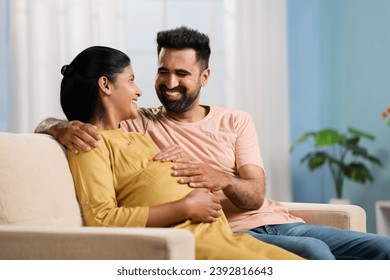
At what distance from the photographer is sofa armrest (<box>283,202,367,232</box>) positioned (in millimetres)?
2789

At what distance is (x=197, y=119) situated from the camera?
2.82m

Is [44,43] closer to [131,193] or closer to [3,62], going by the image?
[3,62]

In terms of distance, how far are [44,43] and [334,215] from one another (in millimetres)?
2891

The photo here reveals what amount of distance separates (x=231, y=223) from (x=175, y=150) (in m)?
0.37

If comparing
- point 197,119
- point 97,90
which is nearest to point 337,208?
point 197,119

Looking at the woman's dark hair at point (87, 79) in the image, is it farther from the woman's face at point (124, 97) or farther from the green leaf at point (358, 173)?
the green leaf at point (358, 173)

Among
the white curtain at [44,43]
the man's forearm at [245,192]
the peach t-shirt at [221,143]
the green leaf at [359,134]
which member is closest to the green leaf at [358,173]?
the green leaf at [359,134]

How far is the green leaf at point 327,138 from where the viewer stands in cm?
533

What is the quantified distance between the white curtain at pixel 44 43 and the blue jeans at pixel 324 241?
110 inches

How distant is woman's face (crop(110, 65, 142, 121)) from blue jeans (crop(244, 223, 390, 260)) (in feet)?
1.98

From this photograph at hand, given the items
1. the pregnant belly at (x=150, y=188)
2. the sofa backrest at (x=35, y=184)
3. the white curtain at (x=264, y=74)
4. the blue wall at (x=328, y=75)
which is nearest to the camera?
the sofa backrest at (x=35, y=184)

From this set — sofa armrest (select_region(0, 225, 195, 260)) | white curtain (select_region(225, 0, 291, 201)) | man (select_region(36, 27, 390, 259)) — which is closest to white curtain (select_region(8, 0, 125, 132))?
white curtain (select_region(225, 0, 291, 201))

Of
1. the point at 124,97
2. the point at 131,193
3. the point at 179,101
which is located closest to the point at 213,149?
the point at 179,101

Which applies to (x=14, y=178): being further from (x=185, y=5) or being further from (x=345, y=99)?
(x=345, y=99)
